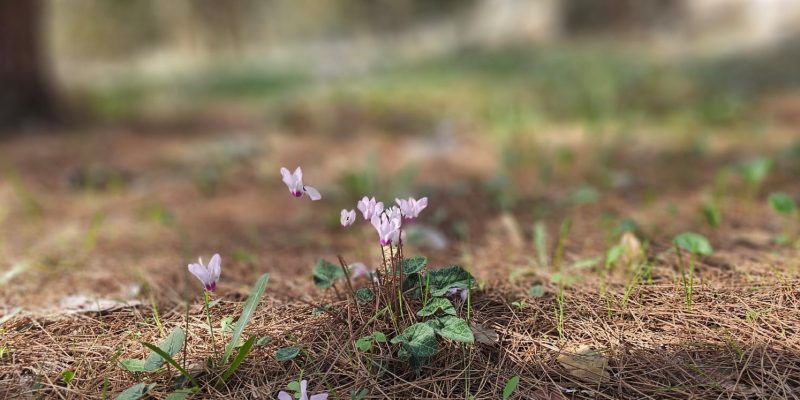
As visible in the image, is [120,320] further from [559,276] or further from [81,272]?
[559,276]

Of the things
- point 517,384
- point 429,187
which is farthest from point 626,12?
point 517,384

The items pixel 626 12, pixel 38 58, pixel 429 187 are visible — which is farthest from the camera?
pixel 626 12

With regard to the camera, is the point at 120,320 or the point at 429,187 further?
the point at 429,187

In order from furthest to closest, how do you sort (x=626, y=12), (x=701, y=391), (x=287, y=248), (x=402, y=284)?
1. (x=626, y=12)
2. (x=287, y=248)
3. (x=402, y=284)
4. (x=701, y=391)

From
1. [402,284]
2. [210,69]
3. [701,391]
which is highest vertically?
[402,284]

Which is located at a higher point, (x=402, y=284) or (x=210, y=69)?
(x=402, y=284)

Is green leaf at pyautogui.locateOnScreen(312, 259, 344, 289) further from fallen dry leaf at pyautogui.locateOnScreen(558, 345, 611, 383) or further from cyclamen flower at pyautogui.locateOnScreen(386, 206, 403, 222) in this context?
fallen dry leaf at pyautogui.locateOnScreen(558, 345, 611, 383)

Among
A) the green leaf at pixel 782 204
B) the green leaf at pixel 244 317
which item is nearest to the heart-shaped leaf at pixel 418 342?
the green leaf at pixel 244 317

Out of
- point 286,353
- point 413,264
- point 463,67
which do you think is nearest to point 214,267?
point 286,353
